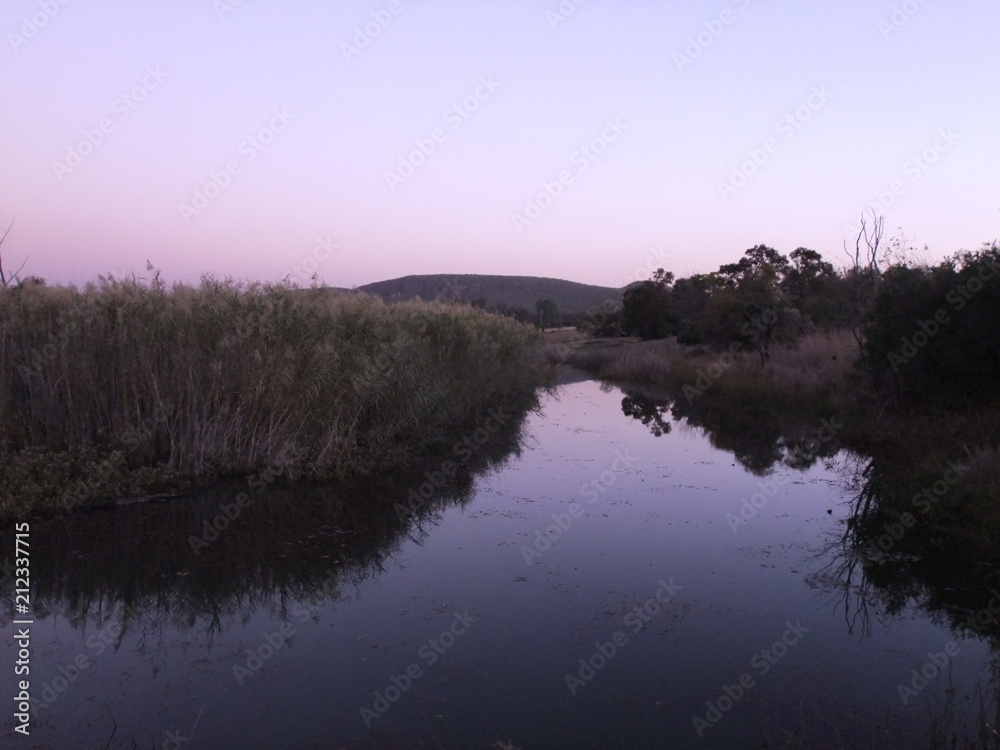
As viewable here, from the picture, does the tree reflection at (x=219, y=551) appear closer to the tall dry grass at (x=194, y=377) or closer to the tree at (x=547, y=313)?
the tall dry grass at (x=194, y=377)

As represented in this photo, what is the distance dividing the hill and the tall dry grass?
7092 centimetres

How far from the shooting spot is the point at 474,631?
676 centimetres

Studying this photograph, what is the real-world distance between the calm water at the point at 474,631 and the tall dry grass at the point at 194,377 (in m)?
1.07

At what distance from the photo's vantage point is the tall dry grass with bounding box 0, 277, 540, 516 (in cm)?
1064

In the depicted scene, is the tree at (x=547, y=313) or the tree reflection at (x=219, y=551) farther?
the tree at (x=547, y=313)

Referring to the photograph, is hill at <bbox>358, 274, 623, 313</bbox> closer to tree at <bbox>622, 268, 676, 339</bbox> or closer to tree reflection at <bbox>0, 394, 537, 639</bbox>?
tree at <bbox>622, 268, 676, 339</bbox>

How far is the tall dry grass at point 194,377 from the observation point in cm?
1064

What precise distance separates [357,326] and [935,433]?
11.0 metres

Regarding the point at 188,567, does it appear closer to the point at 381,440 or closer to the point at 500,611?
the point at 500,611

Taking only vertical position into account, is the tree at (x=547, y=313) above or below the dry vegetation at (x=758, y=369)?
above

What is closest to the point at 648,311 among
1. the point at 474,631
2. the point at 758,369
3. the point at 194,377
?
the point at 758,369

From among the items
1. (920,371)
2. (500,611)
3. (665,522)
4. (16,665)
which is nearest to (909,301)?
(920,371)

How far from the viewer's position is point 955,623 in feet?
22.9

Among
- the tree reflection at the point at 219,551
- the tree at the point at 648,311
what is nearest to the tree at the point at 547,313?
the tree at the point at 648,311
